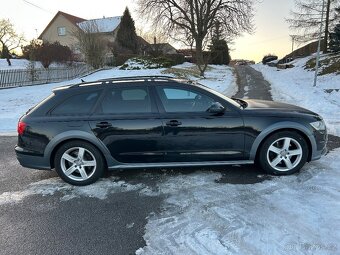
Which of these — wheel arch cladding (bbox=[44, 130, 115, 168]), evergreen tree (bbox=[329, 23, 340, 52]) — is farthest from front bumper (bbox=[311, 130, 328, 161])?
evergreen tree (bbox=[329, 23, 340, 52])

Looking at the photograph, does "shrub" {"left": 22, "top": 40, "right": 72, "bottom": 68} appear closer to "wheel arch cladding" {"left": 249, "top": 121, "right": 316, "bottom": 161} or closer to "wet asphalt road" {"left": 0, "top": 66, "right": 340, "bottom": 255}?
"wet asphalt road" {"left": 0, "top": 66, "right": 340, "bottom": 255}

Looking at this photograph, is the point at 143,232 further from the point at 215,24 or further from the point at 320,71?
the point at 215,24

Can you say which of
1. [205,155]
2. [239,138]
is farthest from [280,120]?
[205,155]

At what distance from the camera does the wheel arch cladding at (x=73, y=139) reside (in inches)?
173

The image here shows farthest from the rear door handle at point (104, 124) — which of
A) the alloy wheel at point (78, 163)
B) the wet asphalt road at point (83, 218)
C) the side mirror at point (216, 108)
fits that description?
the side mirror at point (216, 108)

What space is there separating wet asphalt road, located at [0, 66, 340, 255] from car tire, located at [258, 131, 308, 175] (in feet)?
0.78

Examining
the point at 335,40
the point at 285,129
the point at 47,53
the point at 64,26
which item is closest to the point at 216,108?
the point at 285,129

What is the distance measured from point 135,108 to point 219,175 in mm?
1648

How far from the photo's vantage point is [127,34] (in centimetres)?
4094

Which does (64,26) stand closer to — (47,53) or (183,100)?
(47,53)

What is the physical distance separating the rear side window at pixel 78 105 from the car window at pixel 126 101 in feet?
0.60

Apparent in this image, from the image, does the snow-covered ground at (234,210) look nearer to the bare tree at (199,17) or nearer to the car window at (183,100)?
the car window at (183,100)

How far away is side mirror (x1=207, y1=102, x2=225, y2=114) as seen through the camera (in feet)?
14.3

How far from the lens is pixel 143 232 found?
329cm
